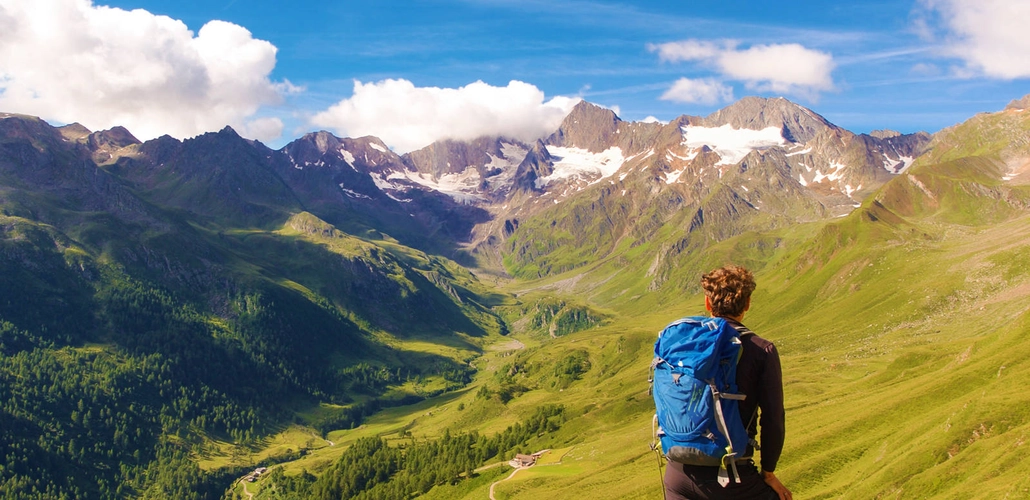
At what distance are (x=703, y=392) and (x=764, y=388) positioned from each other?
1.31m

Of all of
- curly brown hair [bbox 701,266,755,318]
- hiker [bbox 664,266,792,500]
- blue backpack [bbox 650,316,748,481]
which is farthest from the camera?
curly brown hair [bbox 701,266,755,318]

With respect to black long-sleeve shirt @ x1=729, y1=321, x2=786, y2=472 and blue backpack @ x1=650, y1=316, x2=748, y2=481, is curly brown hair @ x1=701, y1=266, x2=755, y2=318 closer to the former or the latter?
black long-sleeve shirt @ x1=729, y1=321, x2=786, y2=472

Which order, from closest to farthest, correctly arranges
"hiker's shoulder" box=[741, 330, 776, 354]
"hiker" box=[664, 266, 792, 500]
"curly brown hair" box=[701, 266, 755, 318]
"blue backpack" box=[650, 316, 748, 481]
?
"blue backpack" box=[650, 316, 748, 481] < "hiker's shoulder" box=[741, 330, 776, 354] < "hiker" box=[664, 266, 792, 500] < "curly brown hair" box=[701, 266, 755, 318]

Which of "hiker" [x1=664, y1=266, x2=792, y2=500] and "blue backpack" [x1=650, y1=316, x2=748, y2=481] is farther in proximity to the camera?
"hiker" [x1=664, y1=266, x2=792, y2=500]

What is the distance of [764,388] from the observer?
44.2ft

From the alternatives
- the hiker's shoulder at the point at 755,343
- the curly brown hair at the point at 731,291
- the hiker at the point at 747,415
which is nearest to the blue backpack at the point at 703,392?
the hiker's shoulder at the point at 755,343

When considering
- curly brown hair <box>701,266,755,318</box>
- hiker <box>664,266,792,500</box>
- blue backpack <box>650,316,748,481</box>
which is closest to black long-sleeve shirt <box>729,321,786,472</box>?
hiker <box>664,266,792,500</box>

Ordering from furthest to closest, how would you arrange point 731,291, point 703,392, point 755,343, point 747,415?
point 731,291 < point 747,415 < point 755,343 < point 703,392

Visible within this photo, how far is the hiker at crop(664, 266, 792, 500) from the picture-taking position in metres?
13.5

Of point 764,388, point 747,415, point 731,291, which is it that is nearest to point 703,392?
point 764,388

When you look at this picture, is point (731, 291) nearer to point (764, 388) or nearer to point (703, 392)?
point (764, 388)

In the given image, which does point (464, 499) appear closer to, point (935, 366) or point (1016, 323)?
point (935, 366)

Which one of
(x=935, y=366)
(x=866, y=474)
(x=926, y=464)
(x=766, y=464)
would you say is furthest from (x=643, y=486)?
(x=766, y=464)

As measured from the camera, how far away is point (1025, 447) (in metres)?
68.8
